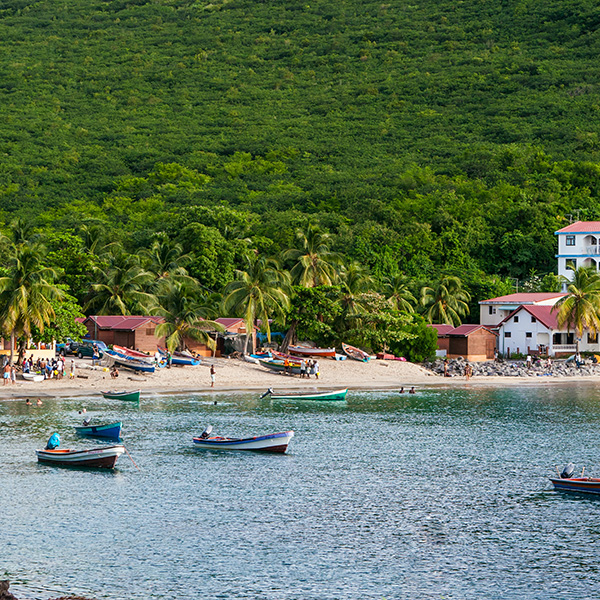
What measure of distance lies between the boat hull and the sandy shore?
36.0 metres

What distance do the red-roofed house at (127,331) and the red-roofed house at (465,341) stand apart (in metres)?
31.6

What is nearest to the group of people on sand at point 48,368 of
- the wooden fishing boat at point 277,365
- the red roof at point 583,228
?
the wooden fishing boat at point 277,365

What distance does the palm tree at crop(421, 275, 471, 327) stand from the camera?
332 ft

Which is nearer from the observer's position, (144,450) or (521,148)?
(144,450)

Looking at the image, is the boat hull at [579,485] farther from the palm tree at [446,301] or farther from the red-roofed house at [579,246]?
the red-roofed house at [579,246]

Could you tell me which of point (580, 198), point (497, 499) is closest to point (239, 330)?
point (497, 499)

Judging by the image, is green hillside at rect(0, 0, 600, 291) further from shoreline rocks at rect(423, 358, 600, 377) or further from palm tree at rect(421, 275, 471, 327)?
shoreline rocks at rect(423, 358, 600, 377)

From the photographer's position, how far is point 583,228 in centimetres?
11312

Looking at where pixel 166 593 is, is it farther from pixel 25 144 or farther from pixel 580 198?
pixel 25 144

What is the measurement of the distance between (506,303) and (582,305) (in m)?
12.0

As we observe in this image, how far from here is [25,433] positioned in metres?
48.5

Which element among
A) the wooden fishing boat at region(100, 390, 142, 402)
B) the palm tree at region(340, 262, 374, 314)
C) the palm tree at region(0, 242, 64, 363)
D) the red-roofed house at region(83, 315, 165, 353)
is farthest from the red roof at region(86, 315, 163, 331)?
the palm tree at region(340, 262, 374, 314)

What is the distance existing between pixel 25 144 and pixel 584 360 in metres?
129

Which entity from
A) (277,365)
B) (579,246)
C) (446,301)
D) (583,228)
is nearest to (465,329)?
(446,301)
